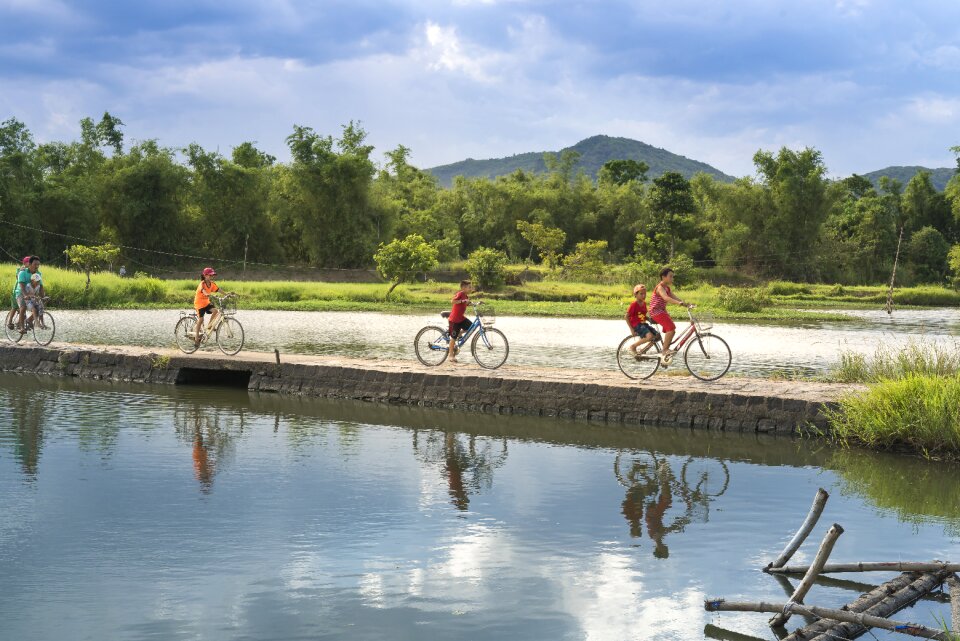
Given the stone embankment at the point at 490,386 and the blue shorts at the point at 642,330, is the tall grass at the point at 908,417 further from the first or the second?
the blue shorts at the point at 642,330

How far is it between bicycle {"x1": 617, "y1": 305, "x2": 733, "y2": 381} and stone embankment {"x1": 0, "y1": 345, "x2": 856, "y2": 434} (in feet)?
0.65

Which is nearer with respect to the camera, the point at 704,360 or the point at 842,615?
the point at 842,615

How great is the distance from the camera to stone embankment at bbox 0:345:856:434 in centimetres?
1231

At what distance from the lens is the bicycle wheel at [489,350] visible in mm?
14805

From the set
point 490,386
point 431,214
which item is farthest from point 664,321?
point 431,214

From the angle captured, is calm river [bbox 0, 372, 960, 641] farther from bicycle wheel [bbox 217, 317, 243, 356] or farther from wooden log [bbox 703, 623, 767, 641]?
bicycle wheel [bbox 217, 317, 243, 356]

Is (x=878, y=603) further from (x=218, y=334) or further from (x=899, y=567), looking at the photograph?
(x=218, y=334)

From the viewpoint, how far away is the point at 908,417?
424 inches

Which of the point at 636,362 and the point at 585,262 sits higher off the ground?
the point at 585,262

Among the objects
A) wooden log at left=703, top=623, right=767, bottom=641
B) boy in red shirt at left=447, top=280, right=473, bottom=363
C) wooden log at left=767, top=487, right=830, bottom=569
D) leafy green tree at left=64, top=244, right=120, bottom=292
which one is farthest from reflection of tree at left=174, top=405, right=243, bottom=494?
leafy green tree at left=64, top=244, right=120, bottom=292

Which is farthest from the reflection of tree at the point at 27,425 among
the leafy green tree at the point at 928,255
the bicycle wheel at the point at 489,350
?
the leafy green tree at the point at 928,255

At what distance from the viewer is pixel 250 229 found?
204ft

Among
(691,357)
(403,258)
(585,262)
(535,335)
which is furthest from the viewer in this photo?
(585,262)

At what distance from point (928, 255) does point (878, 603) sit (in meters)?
72.3
